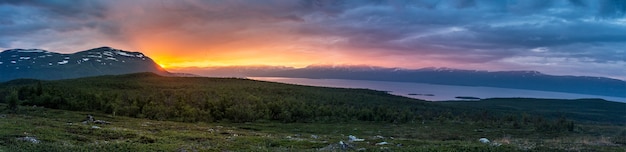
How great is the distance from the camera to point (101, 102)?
82.9 m

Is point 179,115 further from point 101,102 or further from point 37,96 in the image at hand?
point 37,96

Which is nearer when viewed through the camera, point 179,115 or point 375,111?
point 179,115

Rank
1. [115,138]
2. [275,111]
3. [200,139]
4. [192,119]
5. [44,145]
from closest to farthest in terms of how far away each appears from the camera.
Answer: [44,145]
[115,138]
[200,139]
[192,119]
[275,111]

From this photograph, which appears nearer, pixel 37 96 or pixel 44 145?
pixel 44 145

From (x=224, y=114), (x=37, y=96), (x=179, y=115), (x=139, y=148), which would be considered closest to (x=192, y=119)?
(x=179, y=115)

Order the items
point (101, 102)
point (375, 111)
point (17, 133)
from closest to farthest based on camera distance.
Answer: point (17, 133) < point (101, 102) < point (375, 111)

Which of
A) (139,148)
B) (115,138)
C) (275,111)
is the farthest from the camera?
(275,111)

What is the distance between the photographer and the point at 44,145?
61.4 feet

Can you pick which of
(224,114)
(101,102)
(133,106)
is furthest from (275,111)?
(101,102)

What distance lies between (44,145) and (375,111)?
284 feet

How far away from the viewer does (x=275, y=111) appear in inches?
3654

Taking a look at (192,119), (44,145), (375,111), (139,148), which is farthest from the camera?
(375,111)

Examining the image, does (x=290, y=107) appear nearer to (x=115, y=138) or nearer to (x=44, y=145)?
(x=115, y=138)

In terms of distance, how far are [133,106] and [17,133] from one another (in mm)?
57941
